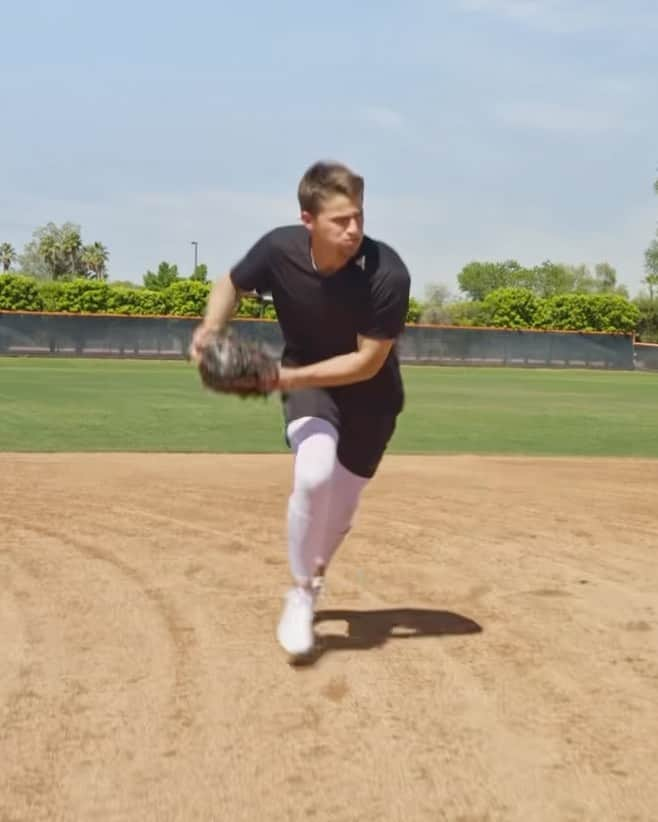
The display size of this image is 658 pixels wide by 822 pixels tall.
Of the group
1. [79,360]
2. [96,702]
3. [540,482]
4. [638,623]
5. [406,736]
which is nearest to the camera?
[406,736]

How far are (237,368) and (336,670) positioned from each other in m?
1.19

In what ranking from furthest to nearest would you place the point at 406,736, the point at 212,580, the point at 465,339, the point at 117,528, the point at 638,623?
the point at 465,339, the point at 117,528, the point at 212,580, the point at 638,623, the point at 406,736

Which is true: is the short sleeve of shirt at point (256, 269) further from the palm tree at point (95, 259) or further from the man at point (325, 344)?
the palm tree at point (95, 259)

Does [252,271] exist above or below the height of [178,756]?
→ above

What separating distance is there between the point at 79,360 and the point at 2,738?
117ft

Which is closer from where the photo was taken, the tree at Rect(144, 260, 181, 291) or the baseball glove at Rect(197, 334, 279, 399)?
the baseball glove at Rect(197, 334, 279, 399)

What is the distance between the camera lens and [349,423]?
14.5 ft

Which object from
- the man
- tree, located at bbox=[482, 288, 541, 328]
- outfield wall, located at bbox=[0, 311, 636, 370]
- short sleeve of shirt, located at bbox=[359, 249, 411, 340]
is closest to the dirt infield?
the man

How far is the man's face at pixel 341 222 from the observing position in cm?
401

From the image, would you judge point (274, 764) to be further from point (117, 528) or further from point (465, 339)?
point (465, 339)

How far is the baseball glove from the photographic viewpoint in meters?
3.97

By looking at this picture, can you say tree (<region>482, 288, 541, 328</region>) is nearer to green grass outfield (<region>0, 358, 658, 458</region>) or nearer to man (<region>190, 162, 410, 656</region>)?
green grass outfield (<region>0, 358, 658, 458</region>)

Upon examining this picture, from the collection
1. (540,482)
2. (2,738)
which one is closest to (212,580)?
(2,738)

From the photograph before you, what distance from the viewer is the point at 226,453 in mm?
11523
